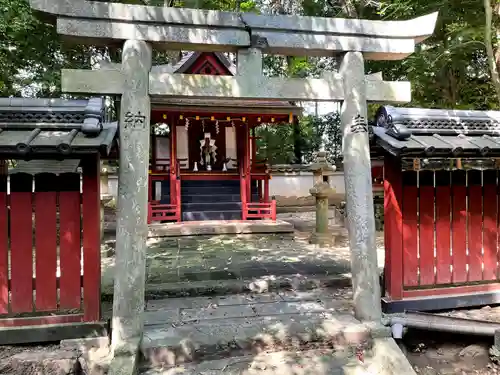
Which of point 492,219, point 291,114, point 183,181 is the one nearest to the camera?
point 492,219

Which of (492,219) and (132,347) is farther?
(492,219)

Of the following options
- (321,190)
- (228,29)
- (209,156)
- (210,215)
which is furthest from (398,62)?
(228,29)

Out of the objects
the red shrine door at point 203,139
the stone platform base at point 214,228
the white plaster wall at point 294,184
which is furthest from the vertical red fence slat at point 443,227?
the white plaster wall at point 294,184

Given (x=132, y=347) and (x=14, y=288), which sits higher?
(x=14, y=288)

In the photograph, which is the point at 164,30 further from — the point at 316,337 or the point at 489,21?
the point at 489,21

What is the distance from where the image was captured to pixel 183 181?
40.4 ft

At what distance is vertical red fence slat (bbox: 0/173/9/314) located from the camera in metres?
3.98

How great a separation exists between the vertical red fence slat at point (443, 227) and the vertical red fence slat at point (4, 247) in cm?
536

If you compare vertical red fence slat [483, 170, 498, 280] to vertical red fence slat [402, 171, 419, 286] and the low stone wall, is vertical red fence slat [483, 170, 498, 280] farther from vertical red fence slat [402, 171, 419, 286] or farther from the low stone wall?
the low stone wall

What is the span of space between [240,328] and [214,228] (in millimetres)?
6050

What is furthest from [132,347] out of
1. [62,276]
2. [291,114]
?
[291,114]

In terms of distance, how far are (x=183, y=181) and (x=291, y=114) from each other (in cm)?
426

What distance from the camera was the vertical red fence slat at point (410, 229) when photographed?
190 inches

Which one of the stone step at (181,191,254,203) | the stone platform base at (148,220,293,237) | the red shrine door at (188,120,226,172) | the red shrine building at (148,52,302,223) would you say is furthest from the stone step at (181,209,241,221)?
the red shrine door at (188,120,226,172)
